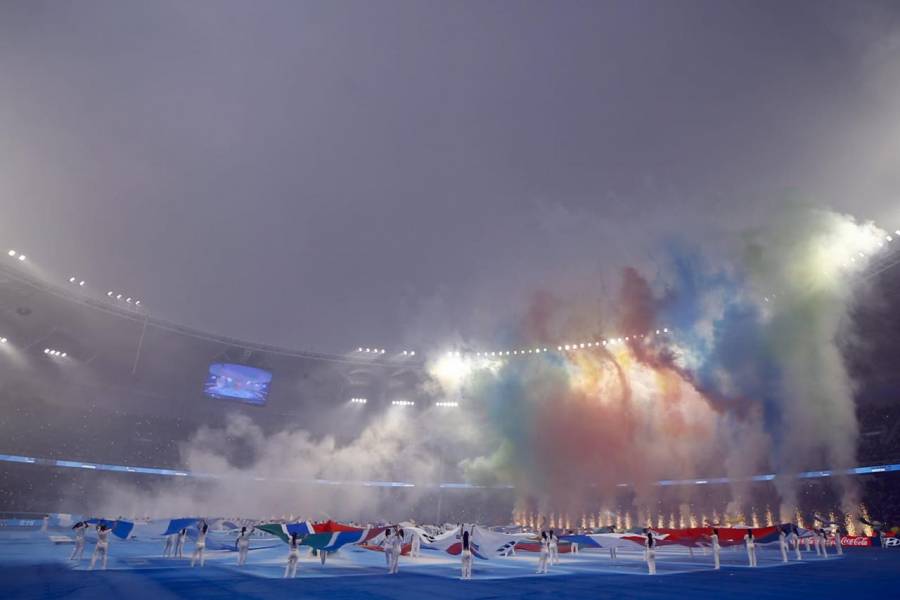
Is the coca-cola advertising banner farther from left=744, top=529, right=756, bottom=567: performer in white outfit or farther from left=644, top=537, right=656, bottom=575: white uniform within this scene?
left=644, top=537, right=656, bottom=575: white uniform

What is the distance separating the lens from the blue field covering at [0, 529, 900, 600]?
49.7 ft

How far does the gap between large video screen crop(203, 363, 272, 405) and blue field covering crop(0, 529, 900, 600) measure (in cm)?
4820

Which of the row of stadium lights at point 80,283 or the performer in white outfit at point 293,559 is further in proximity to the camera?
the row of stadium lights at point 80,283

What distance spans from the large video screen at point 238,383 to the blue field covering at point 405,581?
4820 cm

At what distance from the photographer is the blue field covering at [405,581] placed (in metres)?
15.2

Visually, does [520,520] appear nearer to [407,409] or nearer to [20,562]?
[407,409]

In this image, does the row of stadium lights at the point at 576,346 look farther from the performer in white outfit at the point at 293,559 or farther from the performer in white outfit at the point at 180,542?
the performer in white outfit at the point at 293,559

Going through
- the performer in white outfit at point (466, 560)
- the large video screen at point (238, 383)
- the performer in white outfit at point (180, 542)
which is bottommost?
the performer in white outfit at point (180, 542)

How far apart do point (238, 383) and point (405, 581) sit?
2462 inches

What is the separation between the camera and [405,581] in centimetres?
1897

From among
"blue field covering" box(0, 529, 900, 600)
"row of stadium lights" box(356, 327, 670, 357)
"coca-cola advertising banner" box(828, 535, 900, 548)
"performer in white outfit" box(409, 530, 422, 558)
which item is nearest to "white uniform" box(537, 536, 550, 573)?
"blue field covering" box(0, 529, 900, 600)

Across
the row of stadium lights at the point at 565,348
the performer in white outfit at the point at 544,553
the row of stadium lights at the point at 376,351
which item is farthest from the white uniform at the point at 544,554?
the row of stadium lights at the point at 376,351

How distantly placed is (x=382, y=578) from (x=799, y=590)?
14.5 m

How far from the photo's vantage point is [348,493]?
7738 cm
